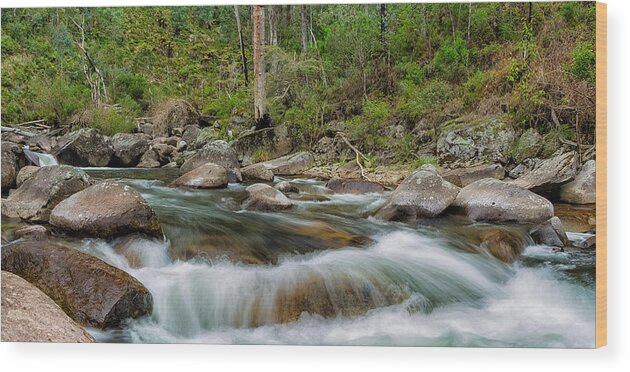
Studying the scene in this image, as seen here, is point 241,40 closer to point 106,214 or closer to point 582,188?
point 106,214

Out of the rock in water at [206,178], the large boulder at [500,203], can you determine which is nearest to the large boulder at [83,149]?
the rock in water at [206,178]

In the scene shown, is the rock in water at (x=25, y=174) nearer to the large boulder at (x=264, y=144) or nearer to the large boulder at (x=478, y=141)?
the large boulder at (x=264, y=144)

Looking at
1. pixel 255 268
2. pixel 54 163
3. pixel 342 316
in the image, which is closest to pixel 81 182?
pixel 54 163

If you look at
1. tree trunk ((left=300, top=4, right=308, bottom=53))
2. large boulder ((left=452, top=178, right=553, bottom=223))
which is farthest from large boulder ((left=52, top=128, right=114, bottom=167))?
large boulder ((left=452, top=178, right=553, bottom=223))

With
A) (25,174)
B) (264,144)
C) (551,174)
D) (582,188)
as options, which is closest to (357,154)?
(264,144)

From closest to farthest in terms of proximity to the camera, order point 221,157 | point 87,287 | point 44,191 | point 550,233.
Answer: point 87,287 → point 550,233 → point 44,191 → point 221,157

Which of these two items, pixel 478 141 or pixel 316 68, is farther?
pixel 316 68

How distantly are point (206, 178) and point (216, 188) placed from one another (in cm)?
9

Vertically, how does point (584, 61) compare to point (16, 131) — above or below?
above

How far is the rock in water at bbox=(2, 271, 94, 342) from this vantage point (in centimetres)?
331

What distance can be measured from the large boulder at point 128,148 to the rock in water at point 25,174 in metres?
0.48

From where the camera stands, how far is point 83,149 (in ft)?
12.2

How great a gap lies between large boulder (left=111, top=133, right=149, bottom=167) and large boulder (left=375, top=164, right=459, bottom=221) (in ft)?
5.20

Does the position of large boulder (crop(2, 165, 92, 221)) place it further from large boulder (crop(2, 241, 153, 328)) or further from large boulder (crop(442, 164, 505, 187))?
large boulder (crop(442, 164, 505, 187))
